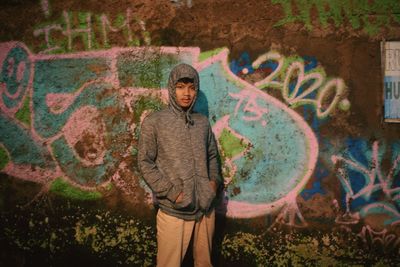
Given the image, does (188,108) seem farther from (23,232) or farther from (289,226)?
(23,232)

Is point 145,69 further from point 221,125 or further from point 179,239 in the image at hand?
point 179,239

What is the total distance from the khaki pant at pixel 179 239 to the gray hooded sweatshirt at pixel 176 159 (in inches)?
2.8

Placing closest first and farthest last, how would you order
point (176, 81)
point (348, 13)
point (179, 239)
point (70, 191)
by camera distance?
point (179, 239) < point (176, 81) < point (348, 13) < point (70, 191)

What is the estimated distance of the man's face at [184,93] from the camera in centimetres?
249

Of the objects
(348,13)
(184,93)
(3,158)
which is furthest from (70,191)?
(348,13)

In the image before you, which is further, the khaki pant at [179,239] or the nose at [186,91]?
the nose at [186,91]

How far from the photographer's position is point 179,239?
Answer: 2.35m

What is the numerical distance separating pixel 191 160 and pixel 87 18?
1.91 meters

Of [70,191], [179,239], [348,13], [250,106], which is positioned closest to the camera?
[179,239]

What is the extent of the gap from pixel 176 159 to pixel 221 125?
878 millimetres

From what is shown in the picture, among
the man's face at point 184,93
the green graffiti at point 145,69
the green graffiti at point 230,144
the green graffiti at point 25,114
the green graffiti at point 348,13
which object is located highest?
the green graffiti at point 348,13

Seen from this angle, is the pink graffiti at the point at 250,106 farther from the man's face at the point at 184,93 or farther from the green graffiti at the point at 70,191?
the green graffiti at the point at 70,191

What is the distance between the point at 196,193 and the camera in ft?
7.89

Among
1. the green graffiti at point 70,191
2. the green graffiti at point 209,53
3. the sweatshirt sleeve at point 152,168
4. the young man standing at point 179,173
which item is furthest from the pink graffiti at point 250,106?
the green graffiti at point 70,191
